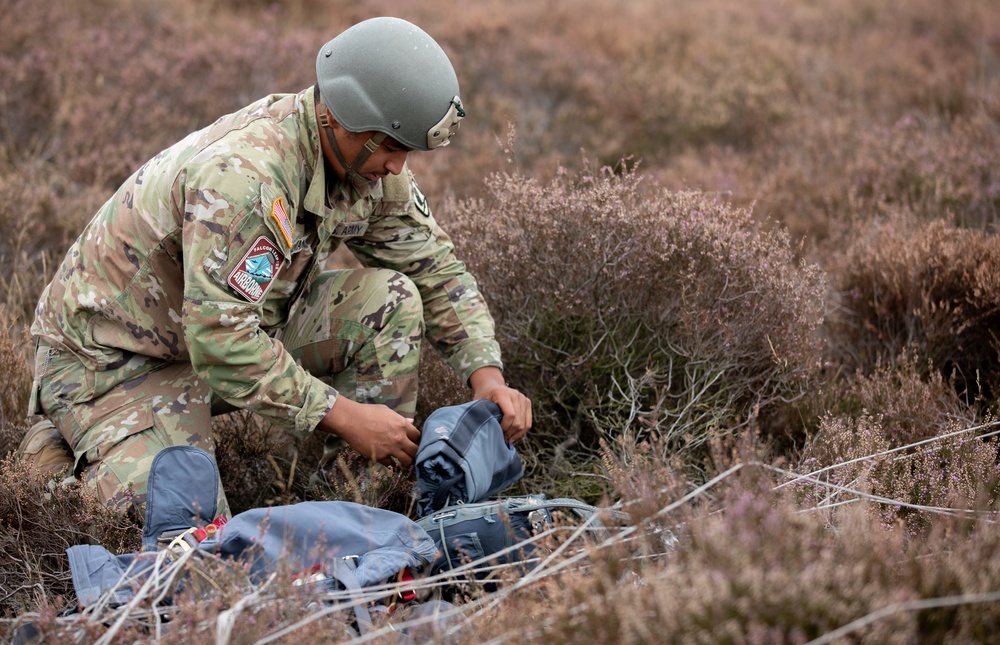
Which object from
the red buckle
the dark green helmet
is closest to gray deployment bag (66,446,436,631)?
the red buckle

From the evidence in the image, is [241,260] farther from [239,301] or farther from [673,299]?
[673,299]

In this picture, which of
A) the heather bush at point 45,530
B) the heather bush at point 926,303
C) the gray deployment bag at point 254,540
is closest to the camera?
the gray deployment bag at point 254,540

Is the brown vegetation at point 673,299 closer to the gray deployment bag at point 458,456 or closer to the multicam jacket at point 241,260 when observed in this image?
the gray deployment bag at point 458,456

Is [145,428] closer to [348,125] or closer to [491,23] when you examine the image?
[348,125]

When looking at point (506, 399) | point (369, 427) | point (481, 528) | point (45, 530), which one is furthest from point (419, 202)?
point (45, 530)

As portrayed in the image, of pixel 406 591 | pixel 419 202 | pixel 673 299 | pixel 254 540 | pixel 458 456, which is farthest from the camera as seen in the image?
pixel 673 299

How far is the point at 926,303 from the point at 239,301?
2851 mm

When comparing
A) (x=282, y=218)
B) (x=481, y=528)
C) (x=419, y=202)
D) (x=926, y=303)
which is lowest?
(x=481, y=528)

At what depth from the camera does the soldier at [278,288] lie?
262 centimetres

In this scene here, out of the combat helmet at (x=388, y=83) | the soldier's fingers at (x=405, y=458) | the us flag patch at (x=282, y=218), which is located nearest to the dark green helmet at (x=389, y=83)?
the combat helmet at (x=388, y=83)

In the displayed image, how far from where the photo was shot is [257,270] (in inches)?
104

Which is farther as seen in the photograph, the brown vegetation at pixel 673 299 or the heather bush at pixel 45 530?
the heather bush at pixel 45 530

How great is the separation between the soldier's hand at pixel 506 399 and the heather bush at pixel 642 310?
39cm

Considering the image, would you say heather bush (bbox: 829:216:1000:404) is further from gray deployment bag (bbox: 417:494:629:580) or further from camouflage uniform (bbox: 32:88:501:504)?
camouflage uniform (bbox: 32:88:501:504)
